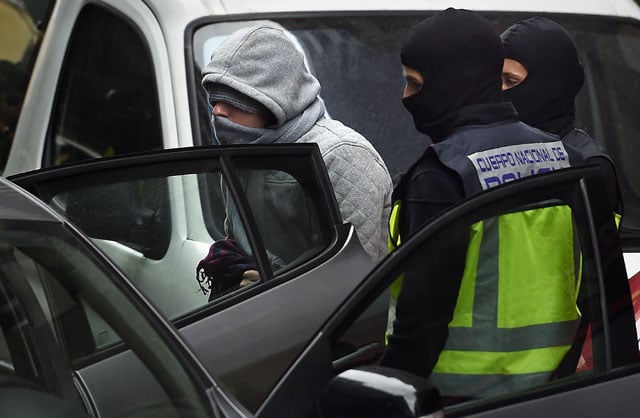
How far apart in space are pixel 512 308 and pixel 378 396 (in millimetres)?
443

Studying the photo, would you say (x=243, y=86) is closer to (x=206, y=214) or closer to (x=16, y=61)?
(x=206, y=214)

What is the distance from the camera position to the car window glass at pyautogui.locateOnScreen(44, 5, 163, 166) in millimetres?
5656

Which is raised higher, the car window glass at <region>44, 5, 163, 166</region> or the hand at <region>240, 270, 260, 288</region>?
the car window glass at <region>44, 5, 163, 166</region>

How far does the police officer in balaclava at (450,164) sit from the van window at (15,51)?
3356 millimetres

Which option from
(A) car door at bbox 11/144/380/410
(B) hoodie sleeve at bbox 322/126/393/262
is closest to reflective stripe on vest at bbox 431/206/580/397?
(A) car door at bbox 11/144/380/410

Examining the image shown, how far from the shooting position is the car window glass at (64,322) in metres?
2.69

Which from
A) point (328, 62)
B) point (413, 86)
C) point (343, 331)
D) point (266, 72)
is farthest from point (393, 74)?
point (343, 331)

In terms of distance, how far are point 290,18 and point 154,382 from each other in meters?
3.11

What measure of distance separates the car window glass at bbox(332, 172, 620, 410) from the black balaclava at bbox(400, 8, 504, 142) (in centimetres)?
75

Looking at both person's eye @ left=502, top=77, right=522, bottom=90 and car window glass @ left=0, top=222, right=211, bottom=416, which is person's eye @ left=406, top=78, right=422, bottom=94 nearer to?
person's eye @ left=502, top=77, right=522, bottom=90

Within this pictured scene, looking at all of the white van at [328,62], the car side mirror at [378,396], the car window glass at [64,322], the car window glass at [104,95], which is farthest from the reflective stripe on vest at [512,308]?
the car window glass at [104,95]

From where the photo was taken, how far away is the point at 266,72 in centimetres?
431

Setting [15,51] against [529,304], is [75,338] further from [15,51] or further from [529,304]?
[15,51]

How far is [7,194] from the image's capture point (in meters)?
3.00
